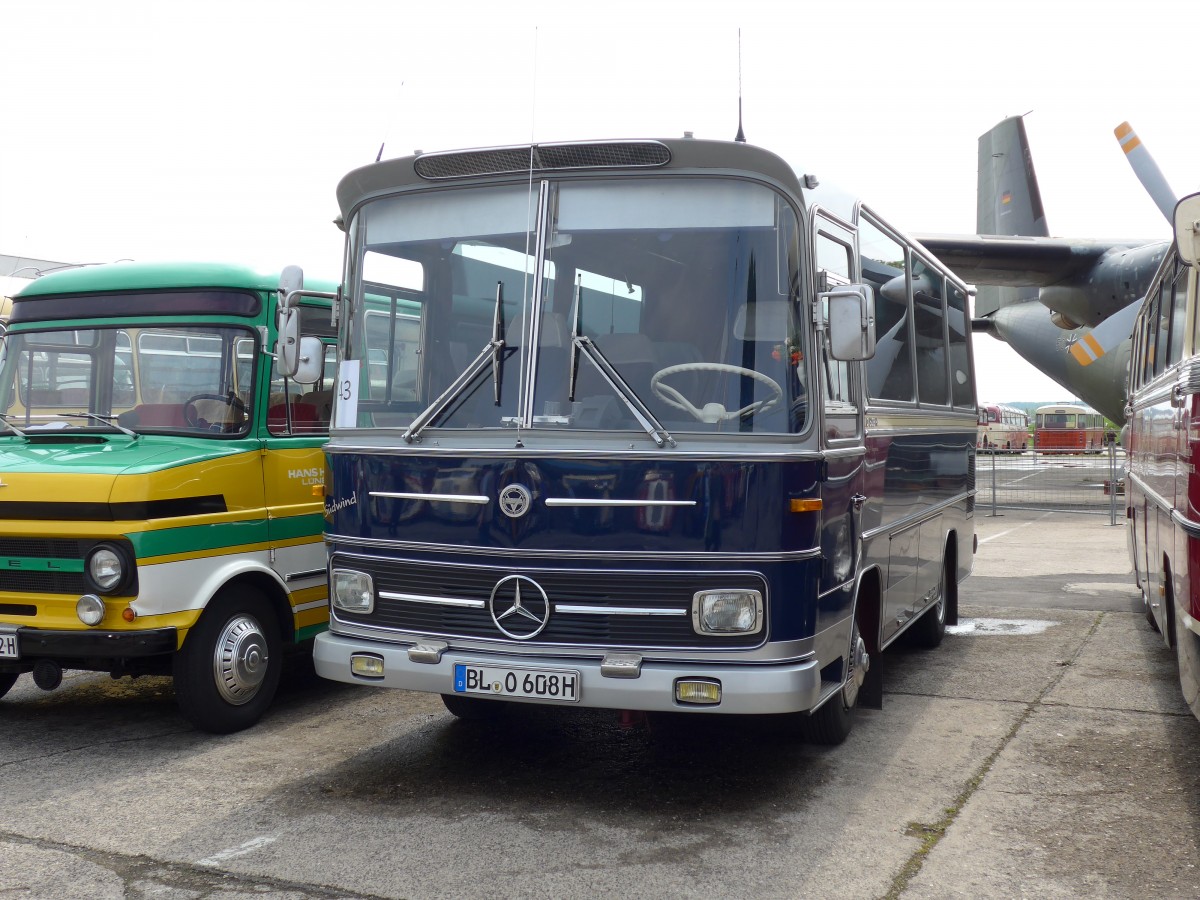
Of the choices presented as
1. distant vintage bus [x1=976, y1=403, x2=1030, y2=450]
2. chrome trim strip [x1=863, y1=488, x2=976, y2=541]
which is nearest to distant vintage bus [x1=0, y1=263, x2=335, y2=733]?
chrome trim strip [x1=863, y1=488, x2=976, y2=541]

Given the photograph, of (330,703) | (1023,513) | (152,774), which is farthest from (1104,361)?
(152,774)

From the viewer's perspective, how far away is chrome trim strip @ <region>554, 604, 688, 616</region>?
4.89m

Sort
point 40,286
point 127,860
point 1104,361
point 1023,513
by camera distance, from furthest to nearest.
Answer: point 1023,513, point 1104,361, point 40,286, point 127,860

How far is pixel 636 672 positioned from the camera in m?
4.82

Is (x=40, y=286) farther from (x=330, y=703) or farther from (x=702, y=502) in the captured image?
(x=702, y=502)

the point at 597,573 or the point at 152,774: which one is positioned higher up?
the point at 597,573

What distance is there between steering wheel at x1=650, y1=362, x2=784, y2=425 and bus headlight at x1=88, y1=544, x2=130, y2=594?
112 inches

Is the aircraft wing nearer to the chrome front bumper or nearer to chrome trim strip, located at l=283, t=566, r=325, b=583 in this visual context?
chrome trim strip, located at l=283, t=566, r=325, b=583

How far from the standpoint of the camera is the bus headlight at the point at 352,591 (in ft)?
→ 18.0

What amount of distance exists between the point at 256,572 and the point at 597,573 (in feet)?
Answer: 8.54

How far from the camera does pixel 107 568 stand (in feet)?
19.6

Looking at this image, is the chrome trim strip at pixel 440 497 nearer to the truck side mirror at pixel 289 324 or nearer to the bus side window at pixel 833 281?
the truck side mirror at pixel 289 324

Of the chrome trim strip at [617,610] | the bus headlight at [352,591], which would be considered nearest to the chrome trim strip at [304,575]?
the bus headlight at [352,591]

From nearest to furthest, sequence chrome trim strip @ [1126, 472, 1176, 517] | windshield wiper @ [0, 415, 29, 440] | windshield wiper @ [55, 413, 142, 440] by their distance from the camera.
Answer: chrome trim strip @ [1126, 472, 1176, 517], windshield wiper @ [55, 413, 142, 440], windshield wiper @ [0, 415, 29, 440]
